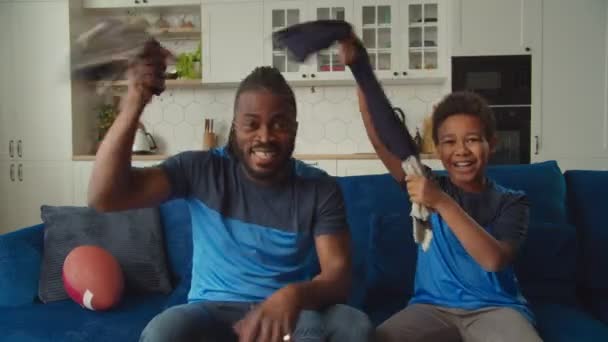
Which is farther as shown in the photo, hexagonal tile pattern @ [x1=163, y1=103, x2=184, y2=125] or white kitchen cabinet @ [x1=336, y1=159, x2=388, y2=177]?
hexagonal tile pattern @ [x1=163, y1=103, x2=184, y2=125]

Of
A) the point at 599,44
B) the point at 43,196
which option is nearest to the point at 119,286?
the point at 43,196

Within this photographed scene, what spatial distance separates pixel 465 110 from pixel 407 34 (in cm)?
251

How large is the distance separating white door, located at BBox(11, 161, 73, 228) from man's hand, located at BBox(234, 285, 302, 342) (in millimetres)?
3413

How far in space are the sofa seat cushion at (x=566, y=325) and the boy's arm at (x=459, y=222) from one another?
0.96ft

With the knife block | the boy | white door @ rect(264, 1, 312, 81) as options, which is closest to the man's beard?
the boy

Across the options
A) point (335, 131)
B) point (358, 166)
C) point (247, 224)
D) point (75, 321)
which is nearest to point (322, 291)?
point (247, 224)

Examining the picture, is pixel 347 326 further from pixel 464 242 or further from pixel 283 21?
pixel 283 21

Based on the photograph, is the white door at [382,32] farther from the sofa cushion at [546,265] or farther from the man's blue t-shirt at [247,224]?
the man's blue t-shirt at [247,224]

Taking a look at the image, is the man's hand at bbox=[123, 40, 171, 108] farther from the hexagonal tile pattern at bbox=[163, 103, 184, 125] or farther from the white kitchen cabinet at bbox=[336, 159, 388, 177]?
the hexagonal tile pattern at bbox=[163, 103, 184, 125]

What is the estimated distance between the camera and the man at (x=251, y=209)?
3.64ft

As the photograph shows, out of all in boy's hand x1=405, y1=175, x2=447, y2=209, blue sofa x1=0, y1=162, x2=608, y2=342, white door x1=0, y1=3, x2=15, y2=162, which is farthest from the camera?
white door x1=0, y1=3, x2=15, y2=162

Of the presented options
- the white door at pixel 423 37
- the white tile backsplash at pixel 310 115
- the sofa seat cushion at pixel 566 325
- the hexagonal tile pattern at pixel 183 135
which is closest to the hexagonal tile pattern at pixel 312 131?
the white tile backsplash at pixel 310 115

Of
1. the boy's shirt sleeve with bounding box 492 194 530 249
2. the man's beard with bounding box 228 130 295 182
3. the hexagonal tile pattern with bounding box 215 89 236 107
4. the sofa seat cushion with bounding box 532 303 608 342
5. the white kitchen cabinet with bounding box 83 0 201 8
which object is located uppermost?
the white kitchen cabinet with bounding box 83 0 201 8

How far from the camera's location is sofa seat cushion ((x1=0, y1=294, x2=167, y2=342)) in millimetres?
1446
